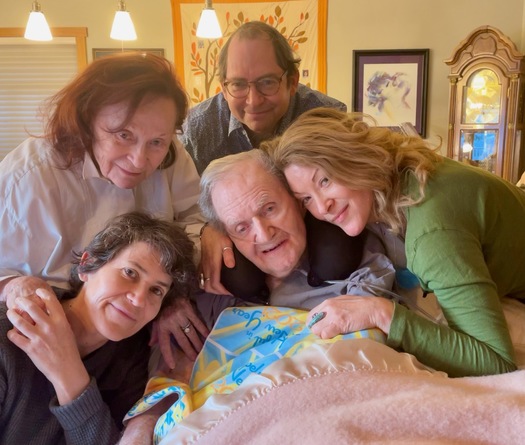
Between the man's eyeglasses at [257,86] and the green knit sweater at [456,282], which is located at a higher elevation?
the man's eyeglasses at [257,86]

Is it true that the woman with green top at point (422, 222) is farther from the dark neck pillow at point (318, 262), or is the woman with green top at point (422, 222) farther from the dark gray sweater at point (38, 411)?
the dark gray sweater at point (38, 411)

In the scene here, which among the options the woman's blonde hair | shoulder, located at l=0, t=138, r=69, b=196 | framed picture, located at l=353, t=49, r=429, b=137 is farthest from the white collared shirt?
framed picture, located at l=353, t=49, r=429, b=137

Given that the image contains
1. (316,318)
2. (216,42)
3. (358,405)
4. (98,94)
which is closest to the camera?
(358,405)

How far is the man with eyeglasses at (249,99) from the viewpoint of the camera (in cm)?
200

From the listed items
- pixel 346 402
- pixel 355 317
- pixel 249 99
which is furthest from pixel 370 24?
pixel 346 402

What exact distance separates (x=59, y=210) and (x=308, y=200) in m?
0.71

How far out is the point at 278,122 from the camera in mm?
2197

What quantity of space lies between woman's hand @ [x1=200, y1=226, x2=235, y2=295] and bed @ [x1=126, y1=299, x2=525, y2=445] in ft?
0.92

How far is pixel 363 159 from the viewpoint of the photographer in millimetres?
1324

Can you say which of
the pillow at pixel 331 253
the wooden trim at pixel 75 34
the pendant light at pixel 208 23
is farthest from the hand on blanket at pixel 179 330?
the wooden trim at pixel 75 34

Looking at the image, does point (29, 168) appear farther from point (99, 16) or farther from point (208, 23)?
point (99, 16)

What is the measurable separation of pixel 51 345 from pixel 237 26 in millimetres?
4116

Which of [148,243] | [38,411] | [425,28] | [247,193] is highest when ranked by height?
[425,28]

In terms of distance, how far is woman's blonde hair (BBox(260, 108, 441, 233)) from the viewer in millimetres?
1320
